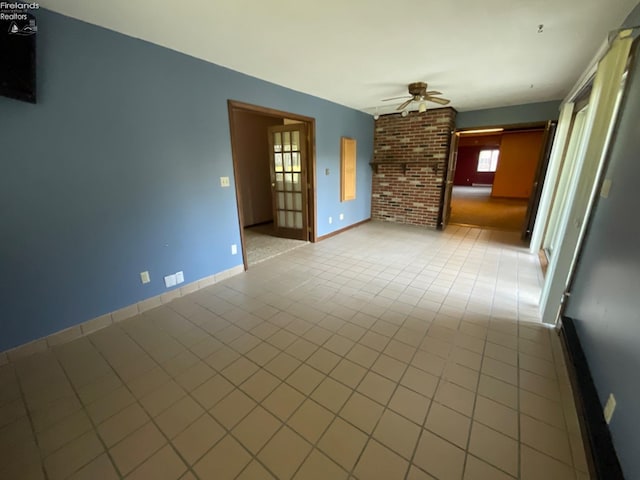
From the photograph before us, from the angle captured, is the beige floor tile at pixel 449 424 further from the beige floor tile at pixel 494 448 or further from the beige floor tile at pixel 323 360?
the beige floor tile at pixel 323 360

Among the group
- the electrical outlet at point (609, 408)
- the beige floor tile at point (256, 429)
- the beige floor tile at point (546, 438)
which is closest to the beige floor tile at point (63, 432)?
the beige floor tile at point (256, 429)

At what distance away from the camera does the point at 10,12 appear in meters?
1.58

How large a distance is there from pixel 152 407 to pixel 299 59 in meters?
3.13

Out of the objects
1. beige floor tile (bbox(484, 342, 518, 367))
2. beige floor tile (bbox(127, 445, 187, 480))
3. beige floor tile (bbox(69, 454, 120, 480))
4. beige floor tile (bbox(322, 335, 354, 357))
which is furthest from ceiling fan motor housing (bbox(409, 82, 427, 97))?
beige floor tile (bbox(69, 454, 120, 480))

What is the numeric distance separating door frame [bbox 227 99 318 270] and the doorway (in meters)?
2.85

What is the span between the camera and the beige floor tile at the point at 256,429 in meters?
1.34

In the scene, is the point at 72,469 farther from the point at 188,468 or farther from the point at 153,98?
the point at 153,98

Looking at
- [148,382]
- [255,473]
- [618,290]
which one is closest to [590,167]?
[618,290]

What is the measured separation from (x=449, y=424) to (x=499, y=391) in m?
0.47

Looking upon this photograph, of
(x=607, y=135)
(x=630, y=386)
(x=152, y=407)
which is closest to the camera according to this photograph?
(x=630, y=386)

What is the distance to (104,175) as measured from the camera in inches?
84.3

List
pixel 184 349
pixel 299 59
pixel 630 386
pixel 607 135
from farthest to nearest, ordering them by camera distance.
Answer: pixel 299 59 < pixel 184 349 < pixel 607 135 < pixel 630 386

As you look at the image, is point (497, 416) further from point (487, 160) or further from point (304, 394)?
point (487, 160)

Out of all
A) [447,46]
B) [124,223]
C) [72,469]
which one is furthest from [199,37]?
[72,469]
